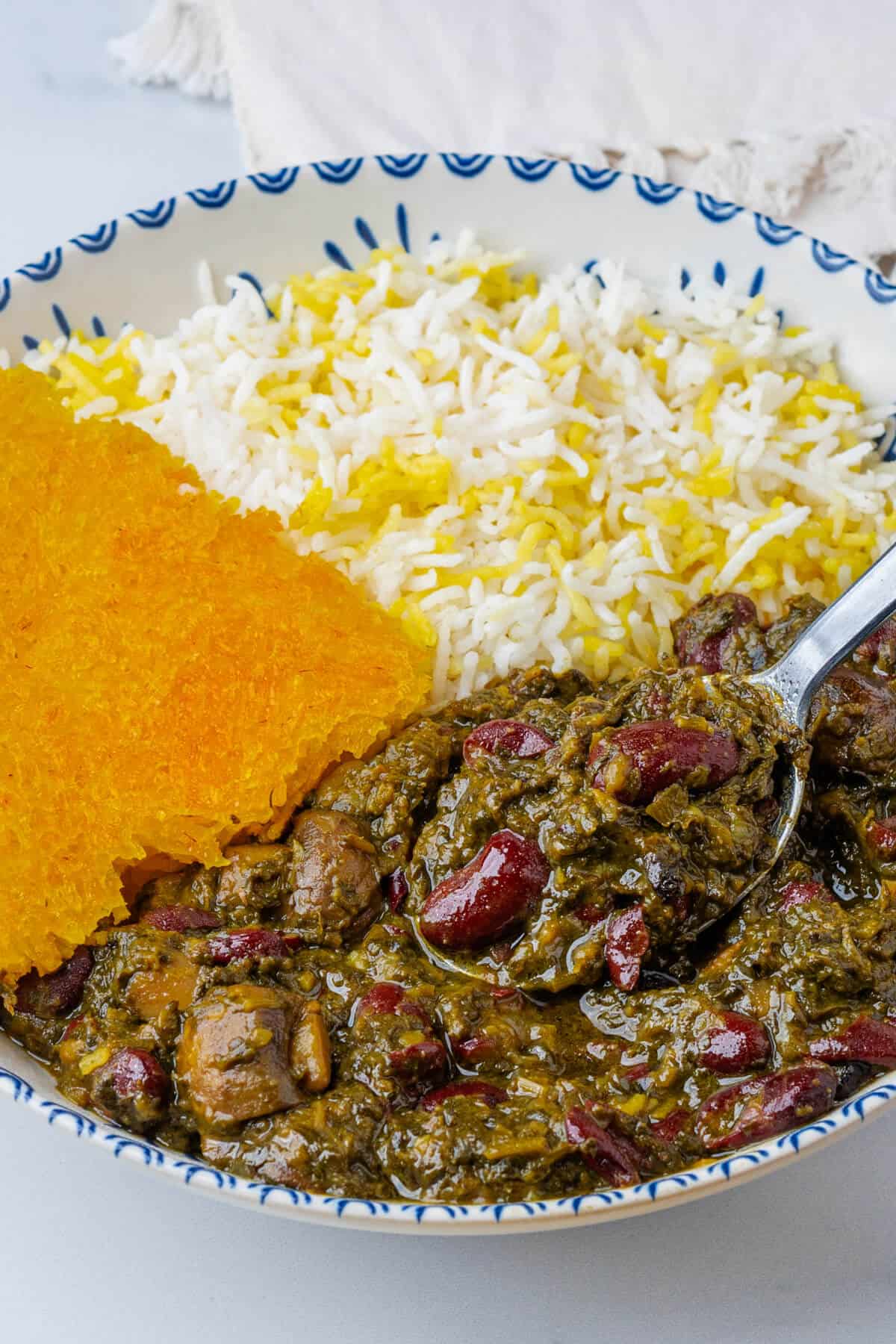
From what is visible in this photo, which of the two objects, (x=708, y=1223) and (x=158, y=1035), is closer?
(x=158, y=1035)

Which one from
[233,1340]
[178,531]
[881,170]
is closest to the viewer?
[233,1340]

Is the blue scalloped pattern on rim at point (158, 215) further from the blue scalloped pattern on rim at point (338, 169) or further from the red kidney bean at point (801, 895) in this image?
the red kidney bean at point (801, 895)

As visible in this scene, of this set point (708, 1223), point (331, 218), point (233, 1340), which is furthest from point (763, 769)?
point (331, 218)

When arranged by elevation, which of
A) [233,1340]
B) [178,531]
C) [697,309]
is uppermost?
[697,309]

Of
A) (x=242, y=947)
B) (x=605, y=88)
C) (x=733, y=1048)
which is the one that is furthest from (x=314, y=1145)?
(x=605, y=88)

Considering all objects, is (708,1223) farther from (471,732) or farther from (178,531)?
(178,531)

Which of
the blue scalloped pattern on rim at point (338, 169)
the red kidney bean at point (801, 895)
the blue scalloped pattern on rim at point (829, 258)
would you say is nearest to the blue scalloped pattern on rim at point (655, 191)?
the blue scalloped pattern on rim at point (829, 258)

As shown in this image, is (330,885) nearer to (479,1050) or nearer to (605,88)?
(479,1050)
